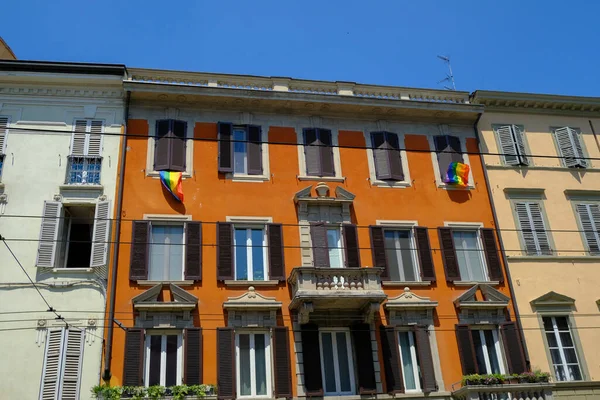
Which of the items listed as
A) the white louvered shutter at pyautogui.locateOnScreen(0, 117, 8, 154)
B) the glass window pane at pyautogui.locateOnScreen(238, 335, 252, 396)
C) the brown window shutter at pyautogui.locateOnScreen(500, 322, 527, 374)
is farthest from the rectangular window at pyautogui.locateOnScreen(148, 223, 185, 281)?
the brown window shutter at pyautogui.locateOnScreen(500, 322, 527, 374)

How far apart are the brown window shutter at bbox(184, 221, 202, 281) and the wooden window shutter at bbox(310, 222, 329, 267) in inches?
150

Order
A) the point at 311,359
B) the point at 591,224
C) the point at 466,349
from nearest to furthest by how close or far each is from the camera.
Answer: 1. the point at 311,359
2. the point at 466,349
3. the point at 591,224

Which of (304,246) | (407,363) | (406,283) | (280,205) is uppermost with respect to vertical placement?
(280,205)

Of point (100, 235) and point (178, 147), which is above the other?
point (178, 147)

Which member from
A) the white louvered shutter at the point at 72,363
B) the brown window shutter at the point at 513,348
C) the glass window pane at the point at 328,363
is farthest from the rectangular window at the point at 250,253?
the brown window shutter at the point at 513,348

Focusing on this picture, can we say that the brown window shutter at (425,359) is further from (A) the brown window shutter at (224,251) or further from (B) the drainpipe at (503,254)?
(A) the brown window shutter at (224,251)

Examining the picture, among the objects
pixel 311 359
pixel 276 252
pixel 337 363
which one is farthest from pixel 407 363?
pixel 276 252

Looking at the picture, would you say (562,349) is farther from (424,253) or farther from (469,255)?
(424,253)

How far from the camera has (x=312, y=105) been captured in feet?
75.7

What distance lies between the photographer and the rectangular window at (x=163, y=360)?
1780 centimetres

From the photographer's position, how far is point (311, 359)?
18.8 meters

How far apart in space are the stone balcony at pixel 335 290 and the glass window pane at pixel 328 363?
0.98 meters

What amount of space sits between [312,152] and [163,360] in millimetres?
9094

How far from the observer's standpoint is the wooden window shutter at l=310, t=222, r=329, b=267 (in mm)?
20391
